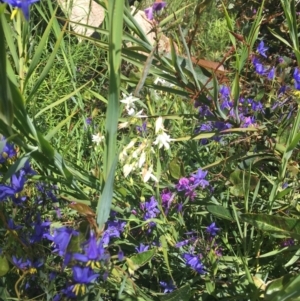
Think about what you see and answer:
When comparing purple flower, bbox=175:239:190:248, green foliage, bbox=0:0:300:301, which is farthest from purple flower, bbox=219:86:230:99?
purple flower, bbox=175:239:190:248

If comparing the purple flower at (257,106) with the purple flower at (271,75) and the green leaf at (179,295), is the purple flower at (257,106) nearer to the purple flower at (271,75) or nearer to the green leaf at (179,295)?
the purple flower at (271,75)

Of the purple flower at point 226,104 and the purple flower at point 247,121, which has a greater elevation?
the purple flower at point 226,104

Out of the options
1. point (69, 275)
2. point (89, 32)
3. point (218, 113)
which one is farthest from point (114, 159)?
point (89, 32)

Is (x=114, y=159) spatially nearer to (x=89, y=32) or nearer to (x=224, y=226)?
(x=224, y=226)

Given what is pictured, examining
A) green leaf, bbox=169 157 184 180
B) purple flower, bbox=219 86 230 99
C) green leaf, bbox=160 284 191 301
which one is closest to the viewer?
green leaf, bbox=160 284 191 301

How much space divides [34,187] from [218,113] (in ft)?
1.45

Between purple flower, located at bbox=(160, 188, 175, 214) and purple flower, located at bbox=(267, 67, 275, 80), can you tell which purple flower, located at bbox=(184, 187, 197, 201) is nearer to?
purple flower, located at bbox=(160, 188, 175, 214)

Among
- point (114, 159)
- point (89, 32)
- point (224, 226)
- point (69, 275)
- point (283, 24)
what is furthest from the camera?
point (89, 32)

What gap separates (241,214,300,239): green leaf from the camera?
1042mm

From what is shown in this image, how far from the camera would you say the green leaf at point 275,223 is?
41.0 inches

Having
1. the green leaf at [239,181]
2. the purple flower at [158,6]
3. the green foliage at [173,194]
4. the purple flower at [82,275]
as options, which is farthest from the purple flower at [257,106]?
the purple flower at [82,275]

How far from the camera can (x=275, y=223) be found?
106 centimetres

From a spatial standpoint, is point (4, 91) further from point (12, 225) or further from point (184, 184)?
point (184, 184)

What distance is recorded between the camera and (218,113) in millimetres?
1237
